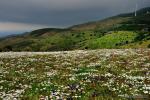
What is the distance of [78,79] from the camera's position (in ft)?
99.0

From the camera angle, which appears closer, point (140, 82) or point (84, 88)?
point (84, 88)

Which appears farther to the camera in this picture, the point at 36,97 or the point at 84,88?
the point at 84,88

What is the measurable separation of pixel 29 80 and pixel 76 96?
340 inches

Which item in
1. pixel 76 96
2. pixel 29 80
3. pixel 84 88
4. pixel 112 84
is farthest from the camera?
pixel 29 80

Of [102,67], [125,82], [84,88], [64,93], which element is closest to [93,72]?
[102,67]

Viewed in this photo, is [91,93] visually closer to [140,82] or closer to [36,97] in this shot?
[36,97]

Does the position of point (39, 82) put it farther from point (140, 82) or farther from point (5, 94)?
point (140, 82)

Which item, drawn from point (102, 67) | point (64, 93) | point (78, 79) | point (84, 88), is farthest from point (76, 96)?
point (102, 67)

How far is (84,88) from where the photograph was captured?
25.4m

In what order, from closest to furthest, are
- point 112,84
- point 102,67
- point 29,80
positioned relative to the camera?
point 112,84 < point 29,80 < point 102,67

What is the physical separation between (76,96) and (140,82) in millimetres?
7474

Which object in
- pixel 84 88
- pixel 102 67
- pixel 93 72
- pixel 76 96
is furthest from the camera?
pixel 102 67

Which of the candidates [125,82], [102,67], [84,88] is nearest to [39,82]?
[84,88]

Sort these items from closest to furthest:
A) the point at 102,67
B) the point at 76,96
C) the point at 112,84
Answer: the point at 76,96
the point at 112,84
the point at 102,67
